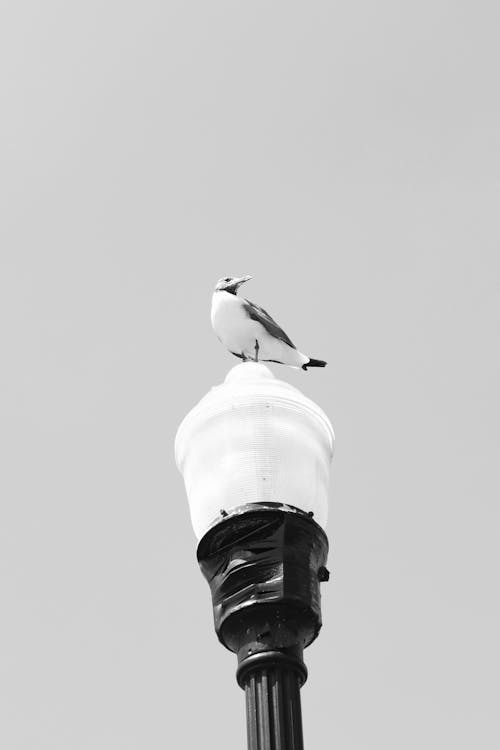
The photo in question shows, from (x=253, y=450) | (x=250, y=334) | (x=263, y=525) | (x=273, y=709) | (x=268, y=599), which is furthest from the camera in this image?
(x=250, y=334)

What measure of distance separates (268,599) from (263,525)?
285mm

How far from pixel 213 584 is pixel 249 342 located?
2.15 m

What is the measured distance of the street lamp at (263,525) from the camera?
436 centimetres

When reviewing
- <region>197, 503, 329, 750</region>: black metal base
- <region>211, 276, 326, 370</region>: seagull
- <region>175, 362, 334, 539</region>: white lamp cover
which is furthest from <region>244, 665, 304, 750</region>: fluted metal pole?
<region>211, 276, 326, 370</region>: seagull

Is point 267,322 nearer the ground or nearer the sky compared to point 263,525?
nearer the sky

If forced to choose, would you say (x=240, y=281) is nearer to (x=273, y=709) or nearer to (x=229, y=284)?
(x=229, y=284)

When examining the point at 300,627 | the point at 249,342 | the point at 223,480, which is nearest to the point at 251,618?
the point at 300,627

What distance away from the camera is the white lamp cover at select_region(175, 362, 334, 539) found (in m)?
4.77

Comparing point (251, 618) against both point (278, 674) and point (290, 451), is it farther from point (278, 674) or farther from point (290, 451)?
point (290, 451)

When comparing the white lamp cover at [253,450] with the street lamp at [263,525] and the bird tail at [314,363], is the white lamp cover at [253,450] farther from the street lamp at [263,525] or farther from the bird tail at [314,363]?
the bird tail at [314,363]

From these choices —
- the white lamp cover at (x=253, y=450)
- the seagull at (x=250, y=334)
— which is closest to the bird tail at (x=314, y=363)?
the seagull at (x=250, y=334)

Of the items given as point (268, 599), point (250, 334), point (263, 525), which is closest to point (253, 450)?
point (263, 525)

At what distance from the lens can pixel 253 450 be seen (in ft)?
16.0

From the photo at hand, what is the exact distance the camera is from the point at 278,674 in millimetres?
4348
